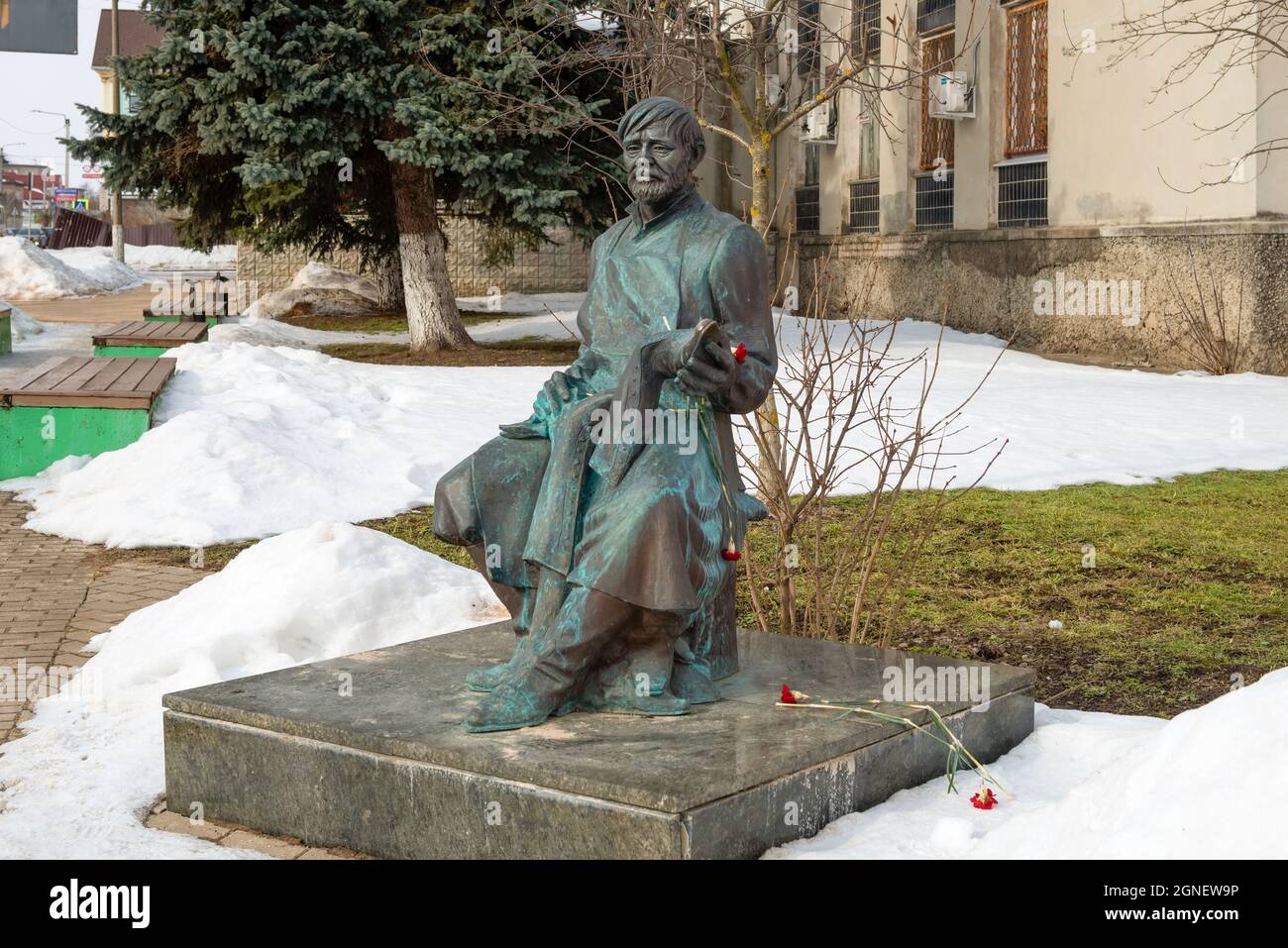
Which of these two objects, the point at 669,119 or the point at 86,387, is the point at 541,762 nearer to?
the point at 669,119

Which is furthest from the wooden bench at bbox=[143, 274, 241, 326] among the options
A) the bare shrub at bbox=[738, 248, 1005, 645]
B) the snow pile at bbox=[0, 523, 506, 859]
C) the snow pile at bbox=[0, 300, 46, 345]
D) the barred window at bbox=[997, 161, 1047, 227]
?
the snow pile at bbox=[0, 523, 506, 859]

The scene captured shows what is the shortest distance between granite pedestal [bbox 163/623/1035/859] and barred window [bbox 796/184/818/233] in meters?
20.6

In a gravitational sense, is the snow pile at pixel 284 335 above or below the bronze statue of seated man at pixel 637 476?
above

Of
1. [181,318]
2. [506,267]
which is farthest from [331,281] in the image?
[181,318]

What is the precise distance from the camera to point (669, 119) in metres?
4.38

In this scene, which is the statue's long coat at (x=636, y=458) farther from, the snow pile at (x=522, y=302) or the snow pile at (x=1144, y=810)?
the snow pile at (x=522, y=302)

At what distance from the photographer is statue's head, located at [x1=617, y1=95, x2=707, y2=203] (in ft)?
14.4

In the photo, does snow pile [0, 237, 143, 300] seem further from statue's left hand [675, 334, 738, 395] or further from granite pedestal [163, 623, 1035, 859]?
statue's left hand [675, 334, 738, 395]

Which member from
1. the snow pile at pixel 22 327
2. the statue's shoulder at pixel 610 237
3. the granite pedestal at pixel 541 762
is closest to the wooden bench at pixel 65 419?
the granite pedestal at pixel 541 762

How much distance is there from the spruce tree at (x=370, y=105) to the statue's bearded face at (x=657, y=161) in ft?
31.7

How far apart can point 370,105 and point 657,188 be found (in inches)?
451

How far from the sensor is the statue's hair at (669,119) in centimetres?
438
